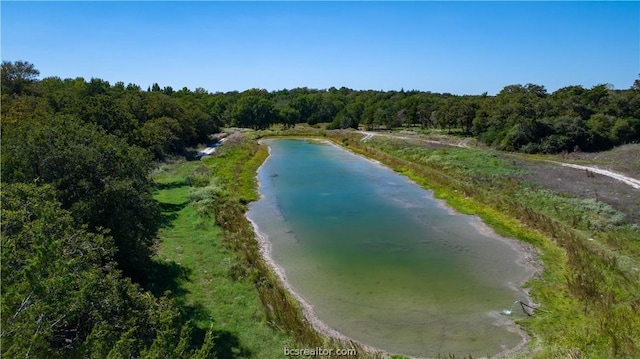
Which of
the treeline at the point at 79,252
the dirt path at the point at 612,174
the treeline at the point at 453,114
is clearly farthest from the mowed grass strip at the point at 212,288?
the dirt path at the point at 612,174

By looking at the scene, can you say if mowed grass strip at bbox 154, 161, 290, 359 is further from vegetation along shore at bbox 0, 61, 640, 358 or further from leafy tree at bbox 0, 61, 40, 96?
leafy tree at bbox 0, 61, 40, 96

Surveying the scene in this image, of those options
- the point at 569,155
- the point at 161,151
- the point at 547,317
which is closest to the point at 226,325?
the point at 547,317

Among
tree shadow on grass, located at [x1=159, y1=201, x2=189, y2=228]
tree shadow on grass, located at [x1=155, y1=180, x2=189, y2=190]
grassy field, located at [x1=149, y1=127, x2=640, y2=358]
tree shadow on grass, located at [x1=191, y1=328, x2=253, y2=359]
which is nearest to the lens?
tree shadow on grass, located at [x1=191, y1=328, x2=253, y2=359]

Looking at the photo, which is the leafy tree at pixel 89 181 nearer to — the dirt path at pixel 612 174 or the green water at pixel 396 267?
the green water at pixel 396 267

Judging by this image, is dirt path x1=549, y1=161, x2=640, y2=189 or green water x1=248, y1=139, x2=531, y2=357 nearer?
green water x1=248, y1=139, x2=531, y2=357

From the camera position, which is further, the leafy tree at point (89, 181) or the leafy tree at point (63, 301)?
the leafy tree at point (89, 181)

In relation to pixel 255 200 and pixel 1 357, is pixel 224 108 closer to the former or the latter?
pixel 255 200

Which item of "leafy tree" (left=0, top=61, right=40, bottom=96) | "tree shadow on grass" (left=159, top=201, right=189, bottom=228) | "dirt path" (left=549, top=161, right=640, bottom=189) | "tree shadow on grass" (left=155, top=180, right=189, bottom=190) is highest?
"leafy tree" (left=0, top=61, right=40, bottom=96)

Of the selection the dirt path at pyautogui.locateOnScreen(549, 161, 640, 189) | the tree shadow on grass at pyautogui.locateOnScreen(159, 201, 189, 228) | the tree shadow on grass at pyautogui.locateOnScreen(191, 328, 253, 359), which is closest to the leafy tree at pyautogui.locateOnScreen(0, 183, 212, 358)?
the tree shadow on grass at pyautogui.locateOnScreen(191, 328, 253, 359)
